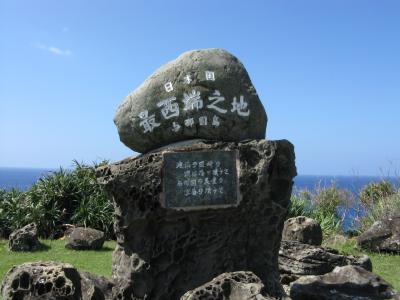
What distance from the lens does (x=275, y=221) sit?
614 centimetres

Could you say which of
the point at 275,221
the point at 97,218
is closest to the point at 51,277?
the point at 275,221

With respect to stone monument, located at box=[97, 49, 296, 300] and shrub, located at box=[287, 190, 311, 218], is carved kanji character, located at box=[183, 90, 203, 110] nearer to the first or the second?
stone monument, located at box=[97, 49, 296, 300]

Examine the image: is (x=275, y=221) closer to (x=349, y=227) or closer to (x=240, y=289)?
(x=240, y=289)

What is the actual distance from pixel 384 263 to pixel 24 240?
7023 millimetres

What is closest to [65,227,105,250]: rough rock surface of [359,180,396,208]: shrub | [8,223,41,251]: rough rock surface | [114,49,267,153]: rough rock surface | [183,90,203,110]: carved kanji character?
[8,223,41,251]: rough rock surface

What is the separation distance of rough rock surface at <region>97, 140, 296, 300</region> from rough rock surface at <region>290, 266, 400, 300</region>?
0.39 metres

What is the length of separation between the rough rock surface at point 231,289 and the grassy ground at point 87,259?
13.6 ft

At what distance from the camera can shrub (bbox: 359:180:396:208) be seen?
16.4 m

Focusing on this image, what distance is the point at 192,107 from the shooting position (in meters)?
6.07

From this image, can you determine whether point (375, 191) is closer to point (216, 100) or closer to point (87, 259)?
point (87, 259)

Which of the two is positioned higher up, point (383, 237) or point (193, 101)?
point (193, 101)

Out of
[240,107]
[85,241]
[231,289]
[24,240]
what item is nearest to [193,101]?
[240,107]

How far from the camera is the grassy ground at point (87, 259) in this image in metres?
8.84

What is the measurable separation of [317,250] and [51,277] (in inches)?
185
